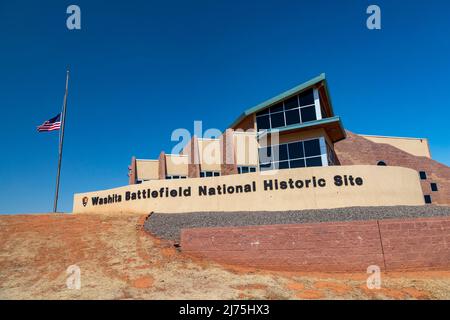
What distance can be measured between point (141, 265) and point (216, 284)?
10.6 feet

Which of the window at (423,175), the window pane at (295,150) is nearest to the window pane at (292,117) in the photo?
the window pane at (295,150)

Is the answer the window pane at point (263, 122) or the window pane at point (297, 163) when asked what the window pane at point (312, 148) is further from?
the window pane at point (263, 122)

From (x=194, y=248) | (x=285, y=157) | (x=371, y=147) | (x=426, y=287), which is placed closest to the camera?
(x=426, y=287)

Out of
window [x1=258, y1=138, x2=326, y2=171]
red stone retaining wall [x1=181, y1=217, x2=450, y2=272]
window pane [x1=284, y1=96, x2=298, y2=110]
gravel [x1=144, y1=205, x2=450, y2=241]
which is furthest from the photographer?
window pane [x1=284, y1=96, x2=298, y2=110]

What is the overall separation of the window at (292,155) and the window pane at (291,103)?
313 cm

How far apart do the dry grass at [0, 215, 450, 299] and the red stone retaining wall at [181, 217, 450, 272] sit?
1.51ft

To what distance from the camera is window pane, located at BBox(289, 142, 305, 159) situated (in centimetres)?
2195

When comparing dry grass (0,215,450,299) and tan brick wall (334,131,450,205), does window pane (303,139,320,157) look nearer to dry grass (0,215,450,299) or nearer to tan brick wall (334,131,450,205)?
dry grass (0,215,450,299)

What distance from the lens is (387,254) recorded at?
395 inches

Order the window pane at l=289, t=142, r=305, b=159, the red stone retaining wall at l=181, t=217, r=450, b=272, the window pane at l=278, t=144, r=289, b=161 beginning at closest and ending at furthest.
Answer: the red stone retaining wall at l=181, t=217, r=450, b=272, the window pane at l=289, t=142, r=305, b=159, the window pane at l=278, t=144, r=289, b=161

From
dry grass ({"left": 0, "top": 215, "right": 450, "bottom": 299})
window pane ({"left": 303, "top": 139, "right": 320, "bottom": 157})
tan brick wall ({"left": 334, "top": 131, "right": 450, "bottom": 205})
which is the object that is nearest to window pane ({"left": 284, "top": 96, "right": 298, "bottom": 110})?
window pane ({"left": 303, "top": 139, "right": 320, "bottom": 157})

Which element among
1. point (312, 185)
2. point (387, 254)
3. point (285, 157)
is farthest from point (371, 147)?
point (387, 254)
